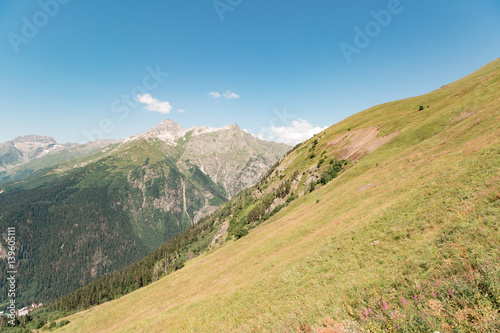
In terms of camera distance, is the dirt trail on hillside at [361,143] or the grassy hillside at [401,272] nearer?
the grassy hillside at [401,272]

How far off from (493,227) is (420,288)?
589cm

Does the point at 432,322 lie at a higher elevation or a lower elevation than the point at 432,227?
higher

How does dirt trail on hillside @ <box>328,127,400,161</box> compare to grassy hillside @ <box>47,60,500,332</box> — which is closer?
grassy hillside @ <box>47,60,500,332</box>

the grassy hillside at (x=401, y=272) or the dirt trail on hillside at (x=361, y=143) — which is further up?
the dirt trail on hillside at (x=361, y=143)

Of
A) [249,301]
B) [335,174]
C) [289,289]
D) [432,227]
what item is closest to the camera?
[432,227]

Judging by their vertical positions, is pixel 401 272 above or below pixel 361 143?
below

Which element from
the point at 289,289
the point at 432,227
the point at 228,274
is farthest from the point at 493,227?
the point at 228,274

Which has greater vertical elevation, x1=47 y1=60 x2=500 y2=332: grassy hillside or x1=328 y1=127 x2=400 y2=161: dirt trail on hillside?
x1=328 y1=127 x2=400 y2=161: dirt trail on hillside

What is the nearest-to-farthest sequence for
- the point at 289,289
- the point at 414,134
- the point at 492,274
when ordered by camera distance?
the point at 492,274 → the point at 289,289 → the point at 414,134

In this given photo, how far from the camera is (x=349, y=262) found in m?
15.1

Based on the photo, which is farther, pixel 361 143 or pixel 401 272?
pixel 361 143

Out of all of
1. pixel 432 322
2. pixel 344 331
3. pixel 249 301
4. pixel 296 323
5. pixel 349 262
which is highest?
pixel 432 322

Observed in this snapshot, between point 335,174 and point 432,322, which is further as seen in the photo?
point 335,174

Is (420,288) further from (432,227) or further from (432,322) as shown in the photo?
(432,227)
